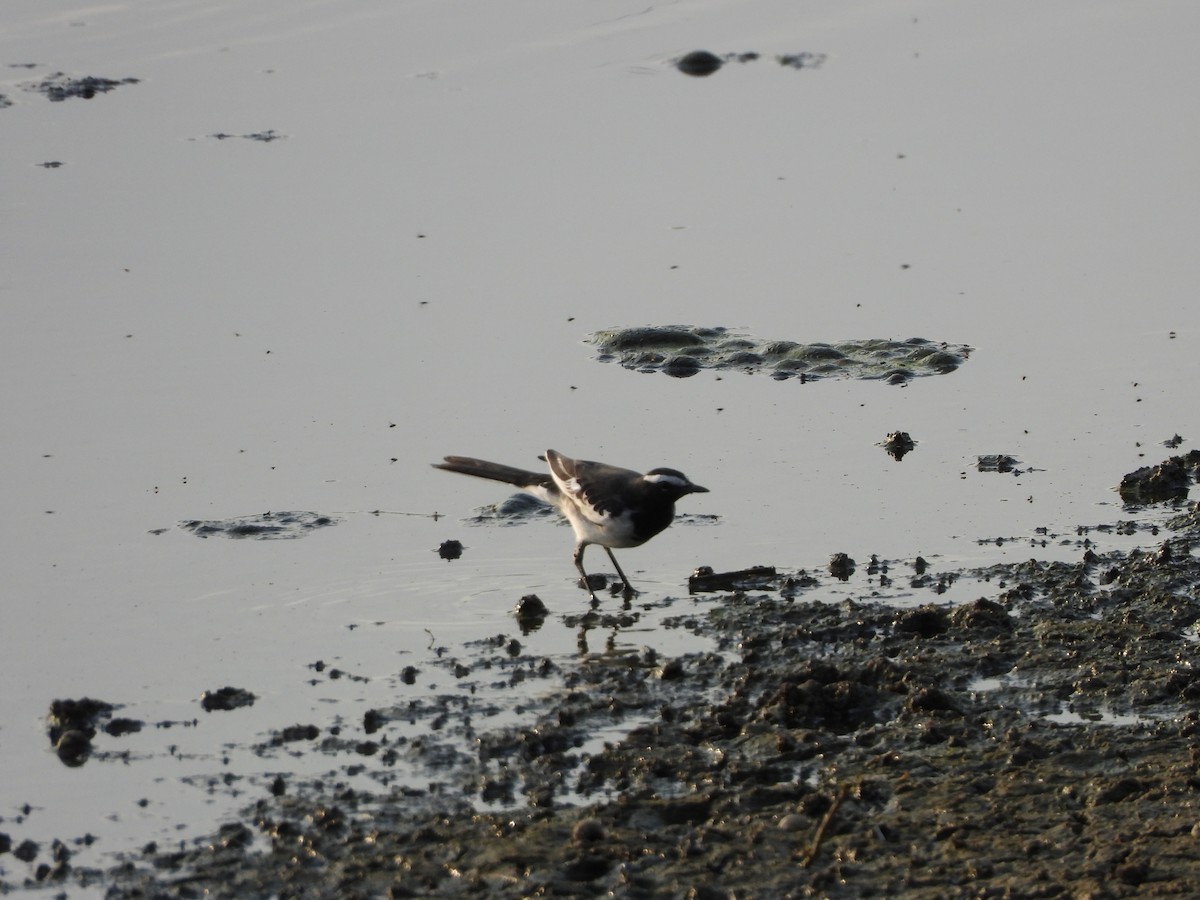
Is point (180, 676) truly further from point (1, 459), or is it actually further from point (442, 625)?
point (1, 459)

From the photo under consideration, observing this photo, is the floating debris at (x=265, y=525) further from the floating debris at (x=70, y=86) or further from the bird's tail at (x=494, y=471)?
the floating debris at (x=70, y=86)

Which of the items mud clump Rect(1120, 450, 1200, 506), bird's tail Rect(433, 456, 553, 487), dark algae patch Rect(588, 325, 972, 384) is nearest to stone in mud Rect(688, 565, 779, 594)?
bird's tail Rect(433, 456, 553, 487)

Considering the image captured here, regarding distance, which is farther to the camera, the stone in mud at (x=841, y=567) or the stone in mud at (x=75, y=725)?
the stone in mud at (x=841, y=567)

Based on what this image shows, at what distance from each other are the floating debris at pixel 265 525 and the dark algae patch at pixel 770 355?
315 cm

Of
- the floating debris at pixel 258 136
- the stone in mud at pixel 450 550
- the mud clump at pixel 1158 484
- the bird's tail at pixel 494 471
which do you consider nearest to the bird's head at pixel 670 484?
the bird's tail at pixel 494 471

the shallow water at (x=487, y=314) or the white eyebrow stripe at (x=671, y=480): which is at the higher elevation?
the white eyebrow stripe at (x=671, y=480)

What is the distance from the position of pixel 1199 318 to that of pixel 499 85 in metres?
9.34

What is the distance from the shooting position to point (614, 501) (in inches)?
390

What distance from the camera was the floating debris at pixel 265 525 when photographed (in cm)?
1060

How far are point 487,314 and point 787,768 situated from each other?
7.15 metres

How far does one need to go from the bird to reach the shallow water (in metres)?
0.29

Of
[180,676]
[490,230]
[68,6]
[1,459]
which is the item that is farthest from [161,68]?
[180,676]

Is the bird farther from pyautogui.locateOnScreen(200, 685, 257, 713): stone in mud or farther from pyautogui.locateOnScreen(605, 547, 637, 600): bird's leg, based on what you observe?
pyautogui.locateOnScreen(200, 685, 257, 713): stone in mud

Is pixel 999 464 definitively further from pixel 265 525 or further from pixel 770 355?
pixel 265 525
